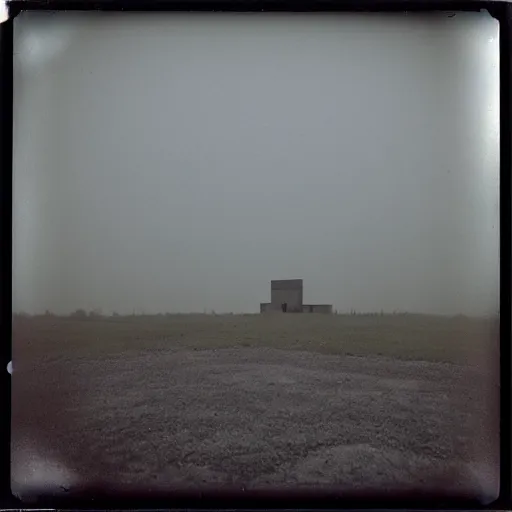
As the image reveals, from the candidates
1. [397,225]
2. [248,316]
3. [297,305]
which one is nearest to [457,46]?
[397,225]

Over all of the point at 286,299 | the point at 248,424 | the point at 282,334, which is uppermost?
the point at 286,299

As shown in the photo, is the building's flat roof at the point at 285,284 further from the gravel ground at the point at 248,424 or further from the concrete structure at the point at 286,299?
the gravel ground at the point at 248,424

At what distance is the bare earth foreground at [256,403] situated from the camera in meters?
2.24

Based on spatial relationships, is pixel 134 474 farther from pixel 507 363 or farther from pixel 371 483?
pixel 507 363

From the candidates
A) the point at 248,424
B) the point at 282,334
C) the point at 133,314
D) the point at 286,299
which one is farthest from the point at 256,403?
the point at 133,314

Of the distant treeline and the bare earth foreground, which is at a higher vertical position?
the distant treeline

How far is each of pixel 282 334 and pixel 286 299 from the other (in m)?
0.15

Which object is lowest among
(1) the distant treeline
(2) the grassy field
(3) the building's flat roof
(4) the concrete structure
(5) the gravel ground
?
(5) the gravel ground

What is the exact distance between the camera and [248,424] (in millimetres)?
2266

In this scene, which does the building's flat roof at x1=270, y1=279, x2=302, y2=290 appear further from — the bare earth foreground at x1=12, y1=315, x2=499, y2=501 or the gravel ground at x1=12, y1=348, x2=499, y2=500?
the gravel ground at x1=12, y1=348, x2=499, y2=500

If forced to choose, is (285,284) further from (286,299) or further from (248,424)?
(248,424)

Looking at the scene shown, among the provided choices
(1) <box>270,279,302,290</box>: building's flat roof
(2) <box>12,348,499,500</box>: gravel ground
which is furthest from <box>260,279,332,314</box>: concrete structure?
(2) <box>12,348,499,500</box>: gravel ground

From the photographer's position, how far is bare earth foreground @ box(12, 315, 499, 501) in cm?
224

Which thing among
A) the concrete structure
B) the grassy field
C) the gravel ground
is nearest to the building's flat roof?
the concrete structure
